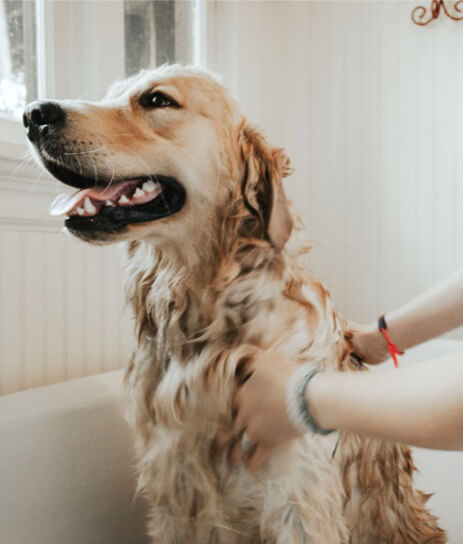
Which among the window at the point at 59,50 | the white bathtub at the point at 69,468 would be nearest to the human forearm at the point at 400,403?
the white bathtub at the point at 69,468

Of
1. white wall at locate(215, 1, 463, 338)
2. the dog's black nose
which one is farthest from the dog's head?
white wall at locate(215, 1, 463, 338)

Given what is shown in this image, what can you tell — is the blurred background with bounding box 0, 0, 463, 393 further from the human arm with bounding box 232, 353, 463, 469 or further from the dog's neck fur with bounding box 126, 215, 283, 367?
the human arm with bounding box 232, 353, 463, 469

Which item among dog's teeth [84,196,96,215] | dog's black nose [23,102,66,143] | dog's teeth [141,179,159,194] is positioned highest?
dog's black nose [23,102,66,143]

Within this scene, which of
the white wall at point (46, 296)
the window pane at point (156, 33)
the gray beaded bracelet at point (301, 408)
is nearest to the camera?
the gray beaded bracelet at point (301, 408)

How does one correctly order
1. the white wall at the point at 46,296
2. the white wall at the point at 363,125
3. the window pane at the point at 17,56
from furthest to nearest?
the white wall at the point at 363,125 → the window pane at the point at 17,56 → the white wall at the point at 46,296

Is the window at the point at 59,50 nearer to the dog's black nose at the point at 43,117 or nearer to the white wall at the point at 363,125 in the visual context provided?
the white wall at the point at 363,125

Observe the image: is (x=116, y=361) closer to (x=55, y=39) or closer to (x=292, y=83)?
(x=55, y=39)

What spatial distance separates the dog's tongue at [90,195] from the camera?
0.78m

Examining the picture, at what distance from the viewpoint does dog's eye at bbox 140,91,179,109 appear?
84cm

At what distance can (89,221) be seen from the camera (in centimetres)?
76

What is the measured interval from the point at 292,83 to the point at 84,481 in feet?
6.40

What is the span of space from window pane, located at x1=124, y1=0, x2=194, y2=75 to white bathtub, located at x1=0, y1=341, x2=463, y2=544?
116cm

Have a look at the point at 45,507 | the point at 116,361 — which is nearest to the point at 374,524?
the point at 45,507

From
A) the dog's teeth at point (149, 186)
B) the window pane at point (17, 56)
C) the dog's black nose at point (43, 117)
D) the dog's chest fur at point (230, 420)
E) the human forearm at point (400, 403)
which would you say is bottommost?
the dog's chest fur at point (230, 420)
